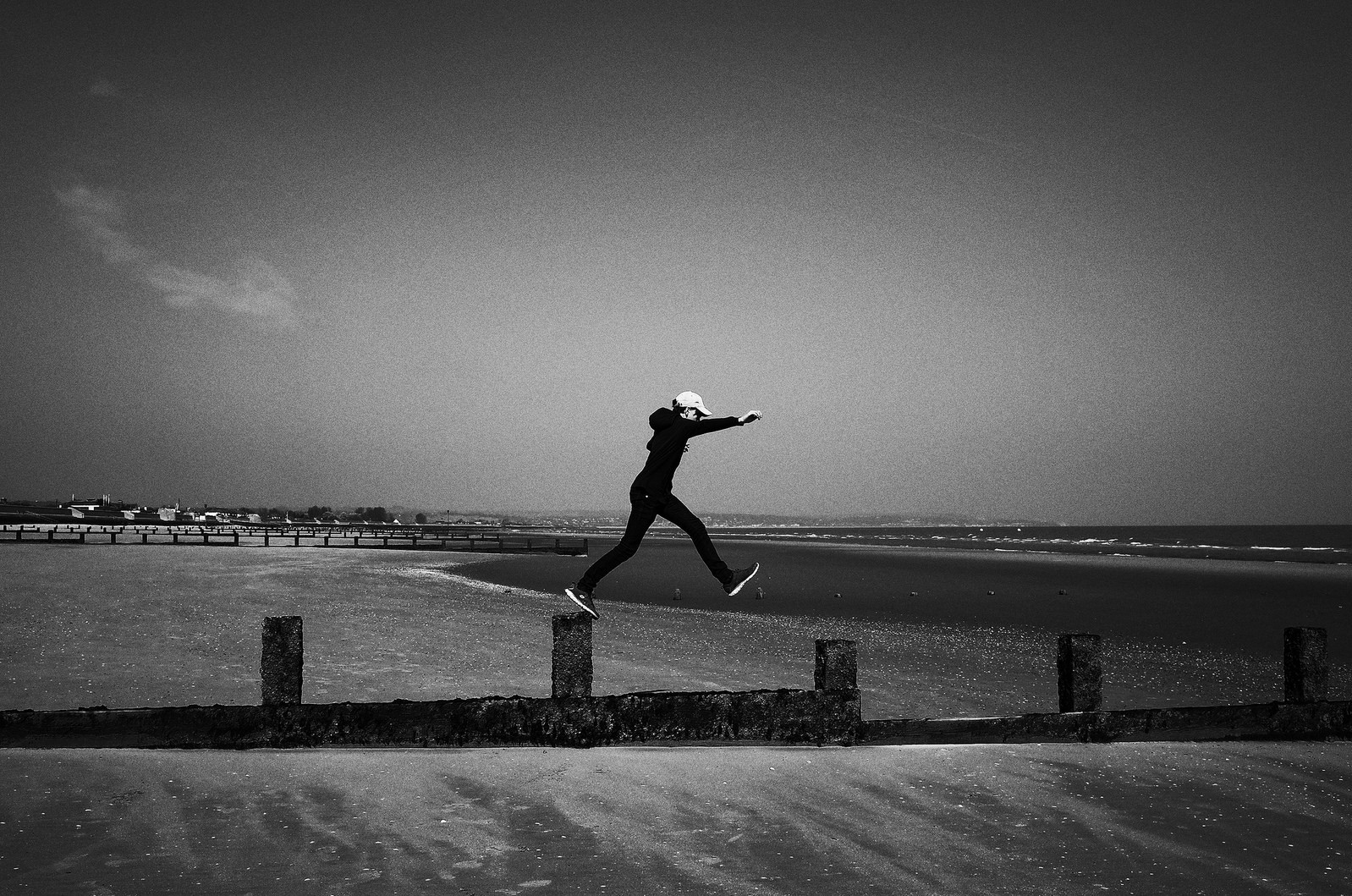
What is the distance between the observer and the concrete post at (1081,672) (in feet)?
22.7

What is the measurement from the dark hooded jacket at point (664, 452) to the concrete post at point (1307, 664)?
524 centimetres

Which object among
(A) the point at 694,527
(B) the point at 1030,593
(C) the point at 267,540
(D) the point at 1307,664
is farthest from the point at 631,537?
(C) the point at 267,540

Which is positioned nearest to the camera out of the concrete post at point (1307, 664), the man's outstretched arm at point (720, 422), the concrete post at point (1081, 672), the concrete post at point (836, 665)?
the man's outstretched arm at point (720, 422)

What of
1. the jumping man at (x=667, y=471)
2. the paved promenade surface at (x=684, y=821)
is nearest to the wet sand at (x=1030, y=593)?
the paved promenade surface at (x=684, y=821)

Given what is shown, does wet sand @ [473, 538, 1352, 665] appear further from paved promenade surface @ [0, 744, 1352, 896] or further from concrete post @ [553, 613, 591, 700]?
concrete post @ [553, 613, 591, 700]

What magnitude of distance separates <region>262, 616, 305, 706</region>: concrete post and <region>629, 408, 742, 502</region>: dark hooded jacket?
2.58 meters

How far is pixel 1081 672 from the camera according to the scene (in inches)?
274

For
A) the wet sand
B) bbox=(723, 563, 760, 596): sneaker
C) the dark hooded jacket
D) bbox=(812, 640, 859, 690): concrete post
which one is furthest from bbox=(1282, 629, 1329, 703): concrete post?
the wet sand

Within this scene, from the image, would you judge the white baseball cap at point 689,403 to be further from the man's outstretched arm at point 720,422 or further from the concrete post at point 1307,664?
the concrete post at point 1307,664

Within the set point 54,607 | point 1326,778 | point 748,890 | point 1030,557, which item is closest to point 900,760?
point 748,890

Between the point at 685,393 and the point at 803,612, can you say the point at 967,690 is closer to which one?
the point at 685,393

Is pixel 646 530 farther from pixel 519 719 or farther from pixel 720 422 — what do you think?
pixel 519 719

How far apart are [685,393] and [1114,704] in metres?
9.19

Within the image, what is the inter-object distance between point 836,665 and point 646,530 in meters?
1.79
